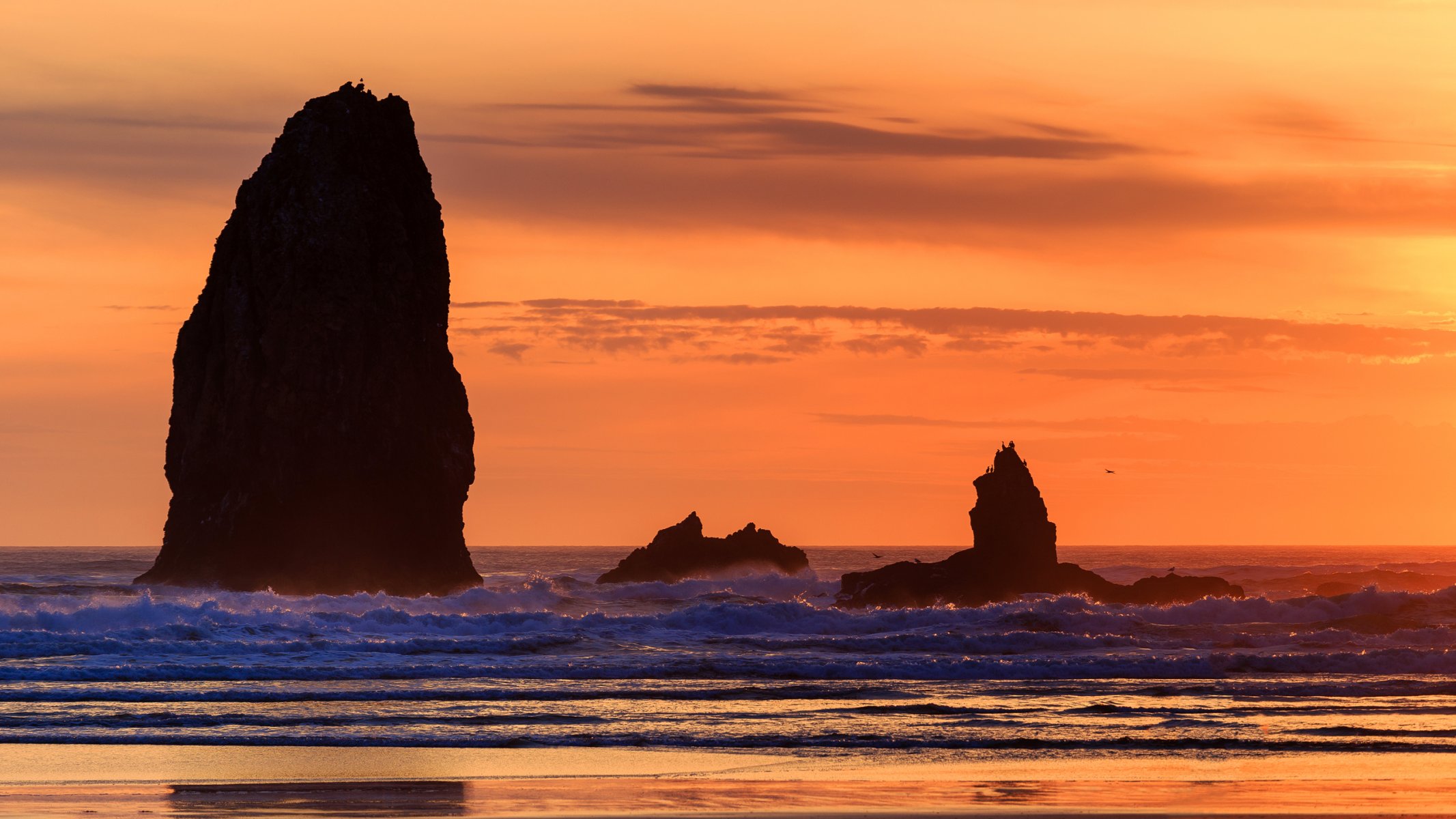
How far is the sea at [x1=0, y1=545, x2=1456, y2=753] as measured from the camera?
25578mm

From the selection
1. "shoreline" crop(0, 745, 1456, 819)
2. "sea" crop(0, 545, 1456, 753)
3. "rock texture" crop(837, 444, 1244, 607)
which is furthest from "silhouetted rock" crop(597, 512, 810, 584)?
"shoreline" crop(0, 745, 1456, 819)

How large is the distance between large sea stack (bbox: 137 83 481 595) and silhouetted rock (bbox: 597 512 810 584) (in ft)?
34.8

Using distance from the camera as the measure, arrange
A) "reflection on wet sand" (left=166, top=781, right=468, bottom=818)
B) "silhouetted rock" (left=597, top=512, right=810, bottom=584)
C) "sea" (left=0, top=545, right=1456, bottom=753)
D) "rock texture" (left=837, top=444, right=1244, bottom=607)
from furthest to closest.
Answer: "silhouetted rock" (left=597, top=512, right=810, bottom=584), "rock texture" (left=837, top=444, right=1244, bottom=607), "sea" (left=0, top=545, right=1456, bottom=753), "reflection on wet sand" (left=166, top=781, right=468, bottom=818)

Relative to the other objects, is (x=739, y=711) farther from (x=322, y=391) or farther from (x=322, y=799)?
(x=322, y=391)

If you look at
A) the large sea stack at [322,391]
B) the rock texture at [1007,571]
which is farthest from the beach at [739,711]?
the large sea stack at [322,391]

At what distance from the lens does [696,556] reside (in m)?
76.6

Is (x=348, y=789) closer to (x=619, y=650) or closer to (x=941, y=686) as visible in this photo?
(x=941, y=686)

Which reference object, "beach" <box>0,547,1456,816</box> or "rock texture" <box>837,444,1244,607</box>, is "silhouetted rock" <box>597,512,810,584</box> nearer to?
"rock texture" <box>837,444,1244,607</box>

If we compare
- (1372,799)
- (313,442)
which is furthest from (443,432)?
(1372,799)

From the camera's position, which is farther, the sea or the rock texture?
the rock texture

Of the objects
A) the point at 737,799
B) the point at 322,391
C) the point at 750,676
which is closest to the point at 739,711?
the point at 750,676

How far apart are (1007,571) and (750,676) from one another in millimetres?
25047

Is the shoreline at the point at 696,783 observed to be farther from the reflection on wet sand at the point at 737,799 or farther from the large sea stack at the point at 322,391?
the large sea stack at the point at 322,391

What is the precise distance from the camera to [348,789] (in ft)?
67.4
